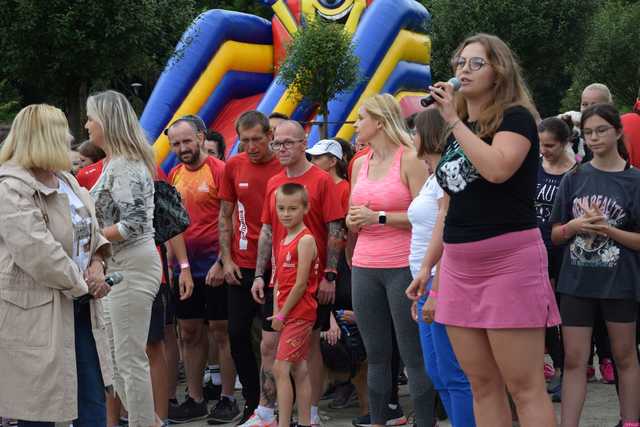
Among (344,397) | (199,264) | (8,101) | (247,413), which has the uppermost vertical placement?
(199,264)

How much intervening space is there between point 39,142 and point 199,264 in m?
2.70

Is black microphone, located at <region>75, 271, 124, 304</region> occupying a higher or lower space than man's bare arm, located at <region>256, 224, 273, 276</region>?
higher

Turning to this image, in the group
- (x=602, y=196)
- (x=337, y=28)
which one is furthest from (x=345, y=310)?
(x=337, y=28)

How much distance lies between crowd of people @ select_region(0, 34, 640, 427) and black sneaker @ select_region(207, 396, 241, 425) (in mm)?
18

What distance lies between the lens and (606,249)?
530cm

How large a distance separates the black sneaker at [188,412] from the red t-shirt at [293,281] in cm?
143

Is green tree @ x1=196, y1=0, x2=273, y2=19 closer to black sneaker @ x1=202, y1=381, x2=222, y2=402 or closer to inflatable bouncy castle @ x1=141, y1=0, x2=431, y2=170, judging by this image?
inflatable bouncy castle @ x1=141, y1=0, x2=431, y2=170

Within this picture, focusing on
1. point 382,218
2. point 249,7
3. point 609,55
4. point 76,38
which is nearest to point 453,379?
point 382,218

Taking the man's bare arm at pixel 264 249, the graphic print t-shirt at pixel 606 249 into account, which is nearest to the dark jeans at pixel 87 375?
the man's bare arm at pixel 264 249

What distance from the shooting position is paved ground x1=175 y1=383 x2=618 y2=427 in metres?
6.20

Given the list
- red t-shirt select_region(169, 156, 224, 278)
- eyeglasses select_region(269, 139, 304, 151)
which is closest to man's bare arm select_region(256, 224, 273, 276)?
eyeglasses select_region(269, 139, 304, 151)

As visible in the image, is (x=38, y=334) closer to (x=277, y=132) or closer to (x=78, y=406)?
(x=78, y=406)

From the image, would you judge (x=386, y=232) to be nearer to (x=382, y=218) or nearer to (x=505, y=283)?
(x=382, y=218)

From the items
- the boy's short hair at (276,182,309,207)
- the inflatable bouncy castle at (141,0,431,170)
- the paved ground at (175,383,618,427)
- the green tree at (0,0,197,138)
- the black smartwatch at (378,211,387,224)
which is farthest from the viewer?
the inflatable bouncy castle at (141,0,431,170)
